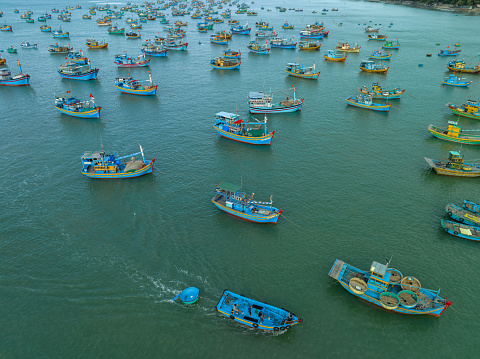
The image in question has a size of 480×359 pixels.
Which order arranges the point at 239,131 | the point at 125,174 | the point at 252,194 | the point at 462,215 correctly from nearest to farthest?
the point at 462,215, the point at 252,194, the point at 125,174, the point at 239,131

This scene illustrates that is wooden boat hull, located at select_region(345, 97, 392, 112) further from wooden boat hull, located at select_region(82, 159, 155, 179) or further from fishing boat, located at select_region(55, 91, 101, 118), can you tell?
fishing boat, located at select_region(55, 91, 101, 118)

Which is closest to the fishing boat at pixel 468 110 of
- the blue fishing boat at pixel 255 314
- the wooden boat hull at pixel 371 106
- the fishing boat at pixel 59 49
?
the wooden boat hull at pixel 371 106

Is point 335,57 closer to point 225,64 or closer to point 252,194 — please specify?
point 225,64

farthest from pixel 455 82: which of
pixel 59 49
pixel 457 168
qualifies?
pixel 59 49

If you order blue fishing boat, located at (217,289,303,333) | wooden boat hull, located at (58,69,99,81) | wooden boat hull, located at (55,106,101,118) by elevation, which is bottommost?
blue fishing boat, located at (217,289,303,333)

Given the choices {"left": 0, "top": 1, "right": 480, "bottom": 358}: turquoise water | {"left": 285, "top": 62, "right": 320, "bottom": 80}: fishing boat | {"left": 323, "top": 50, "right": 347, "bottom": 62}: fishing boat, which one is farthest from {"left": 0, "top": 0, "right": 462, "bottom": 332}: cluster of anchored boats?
{"left": 323, "top": 50, "right": 347, "bottom": 62}: fishing boat

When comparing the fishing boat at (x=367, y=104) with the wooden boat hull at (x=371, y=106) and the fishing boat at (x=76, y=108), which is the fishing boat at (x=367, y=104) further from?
the fishing boat at (x=76, y=108)
